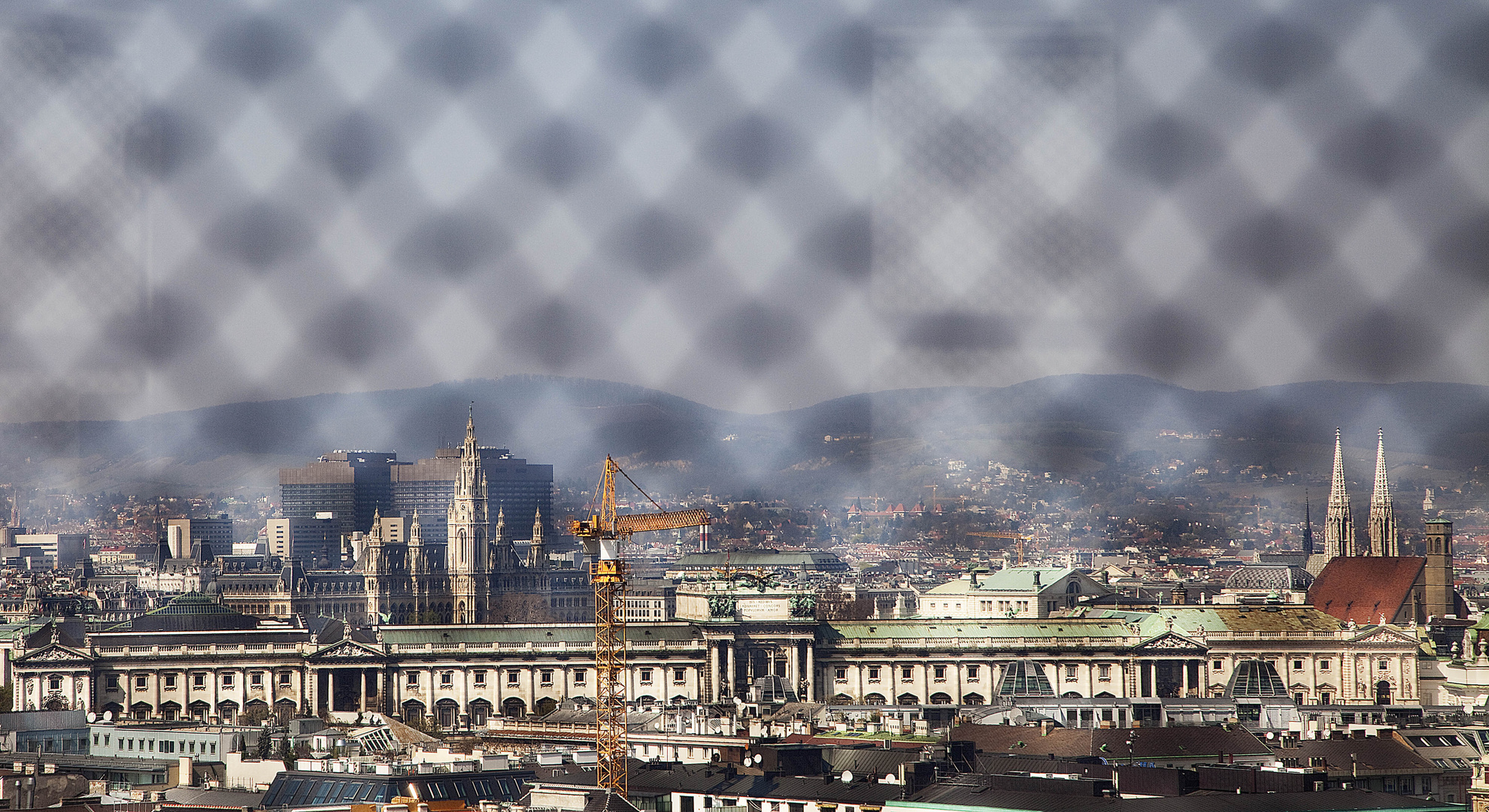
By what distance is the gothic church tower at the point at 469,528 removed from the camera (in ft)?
277

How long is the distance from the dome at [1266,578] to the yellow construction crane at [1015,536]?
6.97 m

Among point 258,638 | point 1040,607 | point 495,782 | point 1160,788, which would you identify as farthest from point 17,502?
point 1160,788

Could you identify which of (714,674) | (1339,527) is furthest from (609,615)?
(1339,527)

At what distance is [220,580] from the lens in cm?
8531

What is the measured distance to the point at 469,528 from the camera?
282ft

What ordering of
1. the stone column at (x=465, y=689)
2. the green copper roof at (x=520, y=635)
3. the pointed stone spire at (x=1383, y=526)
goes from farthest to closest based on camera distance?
the pointed stone spire at (x=1383, y=526) → the green copper roof at (x=520, y=635) → the stone column at (x=465, y=689)

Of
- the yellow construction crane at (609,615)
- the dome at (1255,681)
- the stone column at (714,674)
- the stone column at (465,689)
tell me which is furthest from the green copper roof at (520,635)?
the dome at (1255,681)

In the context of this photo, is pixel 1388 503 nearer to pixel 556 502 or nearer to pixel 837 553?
pixel 837 553

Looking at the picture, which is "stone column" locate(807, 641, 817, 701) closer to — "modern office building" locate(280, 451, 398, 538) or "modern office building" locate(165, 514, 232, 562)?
"modern office building" locate(165, 514, 232, 562)

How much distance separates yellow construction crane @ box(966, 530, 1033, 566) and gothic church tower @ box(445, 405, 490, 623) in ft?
56.3

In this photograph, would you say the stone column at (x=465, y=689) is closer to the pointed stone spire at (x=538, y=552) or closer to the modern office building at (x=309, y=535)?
the pointed stone spire at (x=538, y=552)

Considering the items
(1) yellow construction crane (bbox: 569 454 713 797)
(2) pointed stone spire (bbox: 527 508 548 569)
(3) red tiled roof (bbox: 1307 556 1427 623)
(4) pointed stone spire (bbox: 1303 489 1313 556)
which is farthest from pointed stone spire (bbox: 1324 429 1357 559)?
(1) yellow construction crane (bbox: 569 454 713 797)

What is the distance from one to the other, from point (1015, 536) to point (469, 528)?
20.9 meters

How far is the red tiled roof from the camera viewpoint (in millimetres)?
62594
